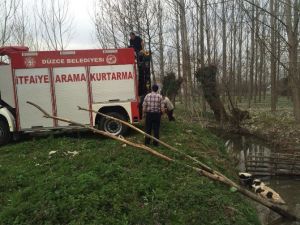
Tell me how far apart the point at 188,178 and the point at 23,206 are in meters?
4.03

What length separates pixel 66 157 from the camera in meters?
11.7

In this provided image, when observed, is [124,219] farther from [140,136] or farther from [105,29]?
[105,29]

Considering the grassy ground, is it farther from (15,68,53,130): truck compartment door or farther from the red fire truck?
the red fire truck

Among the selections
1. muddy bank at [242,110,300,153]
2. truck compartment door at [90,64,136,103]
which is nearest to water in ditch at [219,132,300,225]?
muddy bank at [242,110,300,153]

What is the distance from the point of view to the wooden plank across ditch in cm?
1636

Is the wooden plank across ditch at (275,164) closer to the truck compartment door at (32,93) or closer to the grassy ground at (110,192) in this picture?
the grassy ground at (110,192)

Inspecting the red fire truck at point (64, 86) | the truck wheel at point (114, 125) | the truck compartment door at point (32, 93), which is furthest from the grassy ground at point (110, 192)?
the truck wheel at point (114, 125)

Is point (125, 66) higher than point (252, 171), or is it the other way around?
point (125, 66)

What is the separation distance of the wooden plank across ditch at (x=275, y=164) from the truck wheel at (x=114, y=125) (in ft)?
19.0

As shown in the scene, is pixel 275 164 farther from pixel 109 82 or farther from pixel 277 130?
pixel 109 82

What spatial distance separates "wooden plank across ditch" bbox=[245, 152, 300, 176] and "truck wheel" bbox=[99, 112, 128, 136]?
19.0 ft

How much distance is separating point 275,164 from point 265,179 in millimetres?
851

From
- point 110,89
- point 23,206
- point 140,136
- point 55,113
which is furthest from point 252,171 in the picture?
point 23,206

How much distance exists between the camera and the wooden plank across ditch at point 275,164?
16359mm
